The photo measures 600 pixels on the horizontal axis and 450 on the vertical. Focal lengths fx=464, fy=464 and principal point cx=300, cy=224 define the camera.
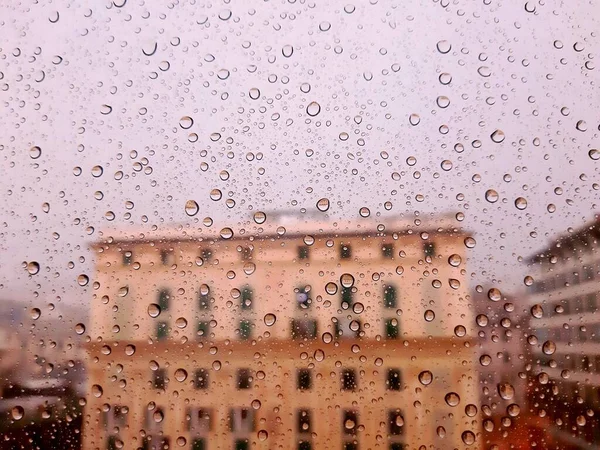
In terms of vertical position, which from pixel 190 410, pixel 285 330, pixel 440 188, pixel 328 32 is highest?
→ pixel 328 32

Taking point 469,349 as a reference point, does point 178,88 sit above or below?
above

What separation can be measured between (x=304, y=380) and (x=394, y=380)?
0.14 m

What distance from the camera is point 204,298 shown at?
79cm

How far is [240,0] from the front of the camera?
922 millimetres

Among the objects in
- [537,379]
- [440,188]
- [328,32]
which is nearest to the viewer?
[537,379]

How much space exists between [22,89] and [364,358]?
0.81 meters

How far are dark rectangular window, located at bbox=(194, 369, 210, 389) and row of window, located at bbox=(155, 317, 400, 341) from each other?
5cm

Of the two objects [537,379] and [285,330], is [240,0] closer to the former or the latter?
[285,330]

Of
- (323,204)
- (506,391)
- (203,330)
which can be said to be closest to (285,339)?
(203,330)

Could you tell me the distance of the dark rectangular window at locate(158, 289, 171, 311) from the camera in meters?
0.80

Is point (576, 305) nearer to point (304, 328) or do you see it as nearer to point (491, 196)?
point (491, 196)

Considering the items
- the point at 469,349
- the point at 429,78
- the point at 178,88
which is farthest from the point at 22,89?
the point at 469,349

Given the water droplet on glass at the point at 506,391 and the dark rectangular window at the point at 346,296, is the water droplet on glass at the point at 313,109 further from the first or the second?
the water droplet on glass at the point at 506,391

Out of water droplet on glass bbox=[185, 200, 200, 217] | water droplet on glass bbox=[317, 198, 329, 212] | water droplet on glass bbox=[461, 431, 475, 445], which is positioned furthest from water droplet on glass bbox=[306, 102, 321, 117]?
water droplet on glass bbox=[461, 431, 475, 445]
